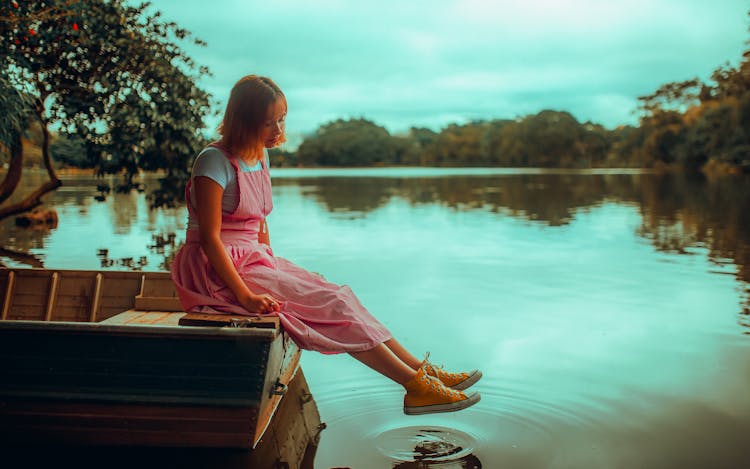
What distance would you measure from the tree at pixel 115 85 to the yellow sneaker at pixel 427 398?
26.1 feet

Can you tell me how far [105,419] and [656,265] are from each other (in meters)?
8.22

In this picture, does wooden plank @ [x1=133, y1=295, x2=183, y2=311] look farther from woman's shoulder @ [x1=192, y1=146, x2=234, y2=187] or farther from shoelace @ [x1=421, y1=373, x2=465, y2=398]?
shoelace @ [x1=421, y1=373, x2=465, y2=398]

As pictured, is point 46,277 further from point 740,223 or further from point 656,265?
point 740,223

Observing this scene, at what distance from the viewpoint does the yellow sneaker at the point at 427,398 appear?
12.3 feet

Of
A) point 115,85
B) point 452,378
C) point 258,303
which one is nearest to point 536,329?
point 452,378

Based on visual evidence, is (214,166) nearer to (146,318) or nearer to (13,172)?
(146,318)

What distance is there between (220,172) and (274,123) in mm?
327

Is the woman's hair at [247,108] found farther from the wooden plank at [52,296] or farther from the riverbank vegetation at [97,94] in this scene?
the riverbank vegetation at [97,94]

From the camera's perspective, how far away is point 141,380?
3506mm

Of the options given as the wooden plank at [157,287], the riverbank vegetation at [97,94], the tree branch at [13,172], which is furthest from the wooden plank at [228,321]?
the tree branch at [13,172]

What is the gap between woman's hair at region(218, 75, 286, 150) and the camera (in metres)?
3.65

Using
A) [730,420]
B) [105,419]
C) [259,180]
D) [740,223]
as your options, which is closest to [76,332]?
[105,419]

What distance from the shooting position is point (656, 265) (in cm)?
1038

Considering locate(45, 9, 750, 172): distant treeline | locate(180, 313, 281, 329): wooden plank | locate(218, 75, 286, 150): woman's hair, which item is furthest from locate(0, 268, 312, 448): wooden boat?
locate(45, 9, 750, 172): distant treeline
